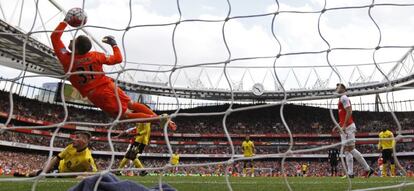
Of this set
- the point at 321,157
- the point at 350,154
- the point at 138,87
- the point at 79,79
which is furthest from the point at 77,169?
the point at 321,157

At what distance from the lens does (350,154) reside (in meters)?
8.62

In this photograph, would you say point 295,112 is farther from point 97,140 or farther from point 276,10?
point 276,10

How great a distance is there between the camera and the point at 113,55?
5.27 meters

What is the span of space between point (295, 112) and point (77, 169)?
127 feet

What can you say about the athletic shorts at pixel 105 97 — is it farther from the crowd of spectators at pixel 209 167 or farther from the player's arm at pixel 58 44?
the crowd of spectators at pixel 209 167

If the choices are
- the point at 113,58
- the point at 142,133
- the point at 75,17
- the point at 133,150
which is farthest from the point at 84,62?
the point at 133,150

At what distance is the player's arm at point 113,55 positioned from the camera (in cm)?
505

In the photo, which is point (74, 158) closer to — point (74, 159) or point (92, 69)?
point (74, 159)

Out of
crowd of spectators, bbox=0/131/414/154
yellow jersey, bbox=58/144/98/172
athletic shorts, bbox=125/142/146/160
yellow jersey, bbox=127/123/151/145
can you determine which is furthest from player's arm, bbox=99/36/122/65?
crowd of spectators, bbox=0/131/414/154

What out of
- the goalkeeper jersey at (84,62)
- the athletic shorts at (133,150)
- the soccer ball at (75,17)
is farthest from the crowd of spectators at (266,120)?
the soccer ball at (75,17)

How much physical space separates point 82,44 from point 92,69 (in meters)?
0.39

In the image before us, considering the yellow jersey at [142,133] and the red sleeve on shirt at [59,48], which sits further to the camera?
the yellow jersey at [142,133]

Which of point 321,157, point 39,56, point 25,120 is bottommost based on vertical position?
point 321,157

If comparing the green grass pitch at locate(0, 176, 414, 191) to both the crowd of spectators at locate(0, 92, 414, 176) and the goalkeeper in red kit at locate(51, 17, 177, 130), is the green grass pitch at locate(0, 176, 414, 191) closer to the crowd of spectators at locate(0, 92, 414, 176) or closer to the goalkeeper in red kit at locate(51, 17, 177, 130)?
the goalkeeper in red kit at locate(51, 17, 177, 130)
